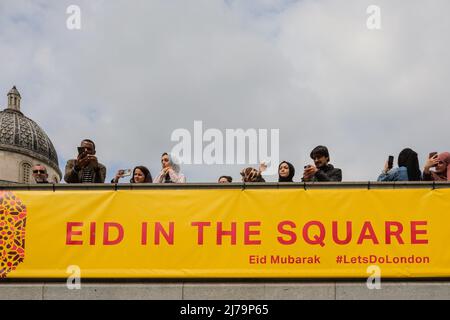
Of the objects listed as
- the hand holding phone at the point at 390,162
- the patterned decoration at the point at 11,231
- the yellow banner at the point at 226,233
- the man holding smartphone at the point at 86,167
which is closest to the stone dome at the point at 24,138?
the man holding smartphone at the point at 86,167

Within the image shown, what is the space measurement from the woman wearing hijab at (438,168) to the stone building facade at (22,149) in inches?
2553

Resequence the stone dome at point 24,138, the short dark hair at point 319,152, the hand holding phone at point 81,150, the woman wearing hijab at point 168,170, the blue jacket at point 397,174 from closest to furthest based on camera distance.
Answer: the short dark hair at point 319,152 → the blue jacket at point 397,174 → the hand holding phone at point 81,150 → the woman wearing hijab at point 168,170 → the stone dome at point 24,138

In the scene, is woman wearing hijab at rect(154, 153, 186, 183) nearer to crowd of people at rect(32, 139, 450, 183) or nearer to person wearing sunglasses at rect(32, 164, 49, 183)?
crowd of people at rect(32, 139, 450, 183)

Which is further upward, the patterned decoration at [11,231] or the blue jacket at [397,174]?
the blue jacket at [397,174]

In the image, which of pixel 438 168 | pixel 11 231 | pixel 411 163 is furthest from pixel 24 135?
pixel 438 168

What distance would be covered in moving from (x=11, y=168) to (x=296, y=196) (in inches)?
2654

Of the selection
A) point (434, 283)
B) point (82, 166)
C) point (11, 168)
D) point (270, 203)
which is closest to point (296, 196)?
point (270, 203)

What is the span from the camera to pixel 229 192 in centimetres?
1081

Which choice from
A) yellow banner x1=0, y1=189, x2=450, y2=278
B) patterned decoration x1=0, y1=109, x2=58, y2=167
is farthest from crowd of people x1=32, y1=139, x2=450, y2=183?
patterned decoration x1=0, y1=109, x2=58, y2=167

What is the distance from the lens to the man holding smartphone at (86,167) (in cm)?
1134

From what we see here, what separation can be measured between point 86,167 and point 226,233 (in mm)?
2426

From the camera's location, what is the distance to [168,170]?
11.8m

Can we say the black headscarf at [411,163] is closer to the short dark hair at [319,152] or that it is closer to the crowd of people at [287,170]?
the crowd of people at [287,170]
